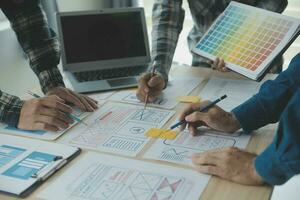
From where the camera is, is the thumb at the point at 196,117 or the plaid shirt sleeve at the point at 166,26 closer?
the thumb at the point at 196,117

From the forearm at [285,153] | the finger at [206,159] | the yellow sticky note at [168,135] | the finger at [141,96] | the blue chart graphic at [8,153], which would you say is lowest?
the finger at [141,96]

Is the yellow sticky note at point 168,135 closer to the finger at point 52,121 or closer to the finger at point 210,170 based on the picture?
the finger at point 210,170

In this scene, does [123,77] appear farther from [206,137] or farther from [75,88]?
[206,137]

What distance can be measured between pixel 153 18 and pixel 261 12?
0.48m

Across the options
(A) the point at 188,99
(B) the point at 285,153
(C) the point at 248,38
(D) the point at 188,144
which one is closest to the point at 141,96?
(A) the point at 188,99

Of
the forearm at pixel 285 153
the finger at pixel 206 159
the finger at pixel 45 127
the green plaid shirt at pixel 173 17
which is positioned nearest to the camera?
the forearm at pixel 285 153

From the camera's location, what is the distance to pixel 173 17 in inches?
68.5

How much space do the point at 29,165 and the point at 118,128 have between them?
0.98 feet

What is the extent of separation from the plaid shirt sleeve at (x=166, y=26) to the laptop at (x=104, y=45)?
6cm

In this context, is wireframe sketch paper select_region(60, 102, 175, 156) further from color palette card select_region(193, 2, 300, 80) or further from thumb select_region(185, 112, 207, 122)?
color palette card select_region(193, 2, 300, 80)

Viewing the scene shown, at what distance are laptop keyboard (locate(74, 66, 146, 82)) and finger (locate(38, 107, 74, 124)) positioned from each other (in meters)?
0.37

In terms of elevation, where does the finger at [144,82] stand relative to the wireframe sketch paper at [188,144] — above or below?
above

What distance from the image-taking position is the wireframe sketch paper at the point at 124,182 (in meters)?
0.86

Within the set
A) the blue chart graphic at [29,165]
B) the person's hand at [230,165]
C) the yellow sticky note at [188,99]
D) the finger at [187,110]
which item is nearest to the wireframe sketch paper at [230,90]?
the yellow sticky note at [188,99]
